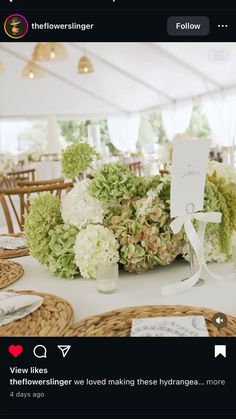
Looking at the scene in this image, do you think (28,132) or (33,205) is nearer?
(33,205)

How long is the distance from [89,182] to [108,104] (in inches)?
422

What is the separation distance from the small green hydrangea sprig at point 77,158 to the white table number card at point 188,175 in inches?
9.4

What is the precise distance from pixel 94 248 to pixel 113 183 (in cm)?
14

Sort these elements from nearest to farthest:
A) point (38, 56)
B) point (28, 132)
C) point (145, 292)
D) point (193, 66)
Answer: point (145, 292) → point (38, 56) → point (193, 66) → point (28, 132)

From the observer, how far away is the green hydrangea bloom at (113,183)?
933 mm

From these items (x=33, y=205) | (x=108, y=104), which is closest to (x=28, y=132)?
(x=108, y=104)

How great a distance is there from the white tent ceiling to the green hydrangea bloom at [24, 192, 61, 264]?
6.13m

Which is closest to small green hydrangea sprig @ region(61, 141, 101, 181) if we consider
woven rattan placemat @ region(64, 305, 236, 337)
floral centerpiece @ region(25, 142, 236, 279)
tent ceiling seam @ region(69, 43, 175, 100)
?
floral centerpiece @ region(25, 142, 236, 279)

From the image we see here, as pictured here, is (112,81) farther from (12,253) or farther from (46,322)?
(46,322)

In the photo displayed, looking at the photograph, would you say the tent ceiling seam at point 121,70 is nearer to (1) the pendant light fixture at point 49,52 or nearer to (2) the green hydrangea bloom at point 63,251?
(1) the pendant light fixture at point 49,52

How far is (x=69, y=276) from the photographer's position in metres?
0.95

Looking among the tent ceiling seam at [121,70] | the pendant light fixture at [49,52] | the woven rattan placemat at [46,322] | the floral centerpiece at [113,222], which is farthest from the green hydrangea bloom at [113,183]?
the tent ceiling seam at [121,70]
